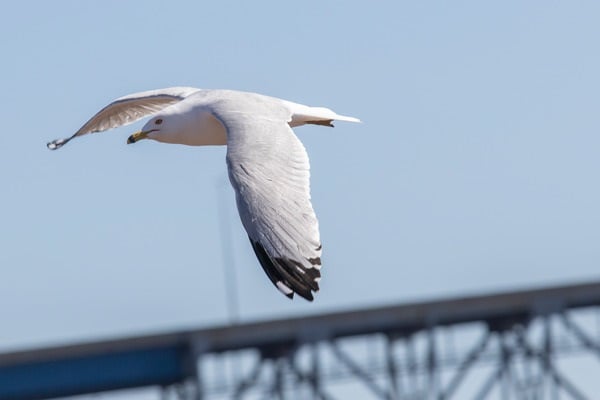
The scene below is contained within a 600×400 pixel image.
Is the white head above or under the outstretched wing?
under

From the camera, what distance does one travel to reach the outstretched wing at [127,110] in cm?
2569

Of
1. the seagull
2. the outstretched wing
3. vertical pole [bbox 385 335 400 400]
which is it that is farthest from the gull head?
vertical pole [bbox 385 335 400 400]

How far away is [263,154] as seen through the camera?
71.1 feet

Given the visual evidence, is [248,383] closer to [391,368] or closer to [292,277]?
[391,368]

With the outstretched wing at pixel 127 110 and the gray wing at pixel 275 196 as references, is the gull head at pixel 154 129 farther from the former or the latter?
the outstretched wing at pixel 127 110

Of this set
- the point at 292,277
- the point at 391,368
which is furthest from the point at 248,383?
the point at 292,277

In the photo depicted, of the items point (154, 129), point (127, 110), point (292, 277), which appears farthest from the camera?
point (127, 110)

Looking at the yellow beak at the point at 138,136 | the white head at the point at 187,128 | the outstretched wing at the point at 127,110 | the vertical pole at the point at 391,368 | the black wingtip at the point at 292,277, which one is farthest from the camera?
the vertical pole at the point at 391,368

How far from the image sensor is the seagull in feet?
66.7

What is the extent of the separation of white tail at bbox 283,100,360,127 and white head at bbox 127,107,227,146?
0.63 metres

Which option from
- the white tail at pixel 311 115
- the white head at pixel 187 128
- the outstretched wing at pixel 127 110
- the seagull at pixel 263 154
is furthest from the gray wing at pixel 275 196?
the outstretched wing at pixel 127 110

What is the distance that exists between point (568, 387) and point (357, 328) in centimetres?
250

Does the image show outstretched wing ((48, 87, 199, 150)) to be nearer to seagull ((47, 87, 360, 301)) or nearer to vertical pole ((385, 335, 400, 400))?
seagull ((47, 87, 360, 301))

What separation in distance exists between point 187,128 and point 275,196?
2926 millimetres
